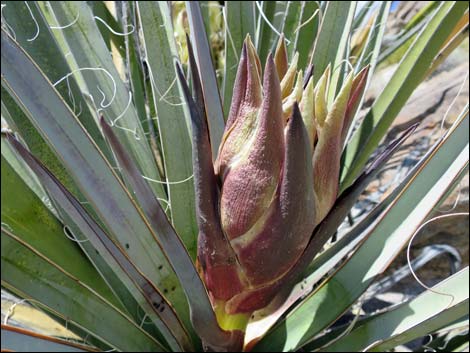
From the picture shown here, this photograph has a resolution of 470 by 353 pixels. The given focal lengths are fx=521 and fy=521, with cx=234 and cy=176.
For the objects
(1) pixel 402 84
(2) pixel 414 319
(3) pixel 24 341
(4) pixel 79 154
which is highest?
(4) pixel 79 154

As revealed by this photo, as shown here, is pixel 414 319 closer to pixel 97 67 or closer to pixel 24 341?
pixel 24 341

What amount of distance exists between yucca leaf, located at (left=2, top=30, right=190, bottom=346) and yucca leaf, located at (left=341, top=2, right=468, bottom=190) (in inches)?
17.0

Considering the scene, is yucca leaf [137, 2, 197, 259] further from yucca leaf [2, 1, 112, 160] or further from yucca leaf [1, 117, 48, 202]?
yucca leaf [1, 117, 48, 202]

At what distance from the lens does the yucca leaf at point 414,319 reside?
614mm

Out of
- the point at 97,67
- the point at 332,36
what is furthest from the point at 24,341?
the point at 332,36

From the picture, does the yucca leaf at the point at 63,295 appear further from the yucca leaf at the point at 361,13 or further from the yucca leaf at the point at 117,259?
the yucca leaf at the point at 361,13

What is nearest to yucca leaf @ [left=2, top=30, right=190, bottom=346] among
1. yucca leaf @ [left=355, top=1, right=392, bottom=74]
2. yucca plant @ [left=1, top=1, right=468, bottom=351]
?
yucca plant @ [left=1, top=1, right=468, bottom=351]

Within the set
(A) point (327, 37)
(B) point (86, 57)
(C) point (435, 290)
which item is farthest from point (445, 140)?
(B) point (86, 57)

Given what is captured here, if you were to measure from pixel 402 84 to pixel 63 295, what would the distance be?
648 millimetres

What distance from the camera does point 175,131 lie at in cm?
81

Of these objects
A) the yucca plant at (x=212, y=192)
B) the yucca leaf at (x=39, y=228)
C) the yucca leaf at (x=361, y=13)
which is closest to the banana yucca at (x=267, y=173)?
the yucca plant at (x=212, y=192)

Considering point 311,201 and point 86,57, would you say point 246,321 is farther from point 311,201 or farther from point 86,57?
point 86,57

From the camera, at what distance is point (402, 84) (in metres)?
0.91

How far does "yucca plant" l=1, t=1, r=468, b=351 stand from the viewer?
0.52m
